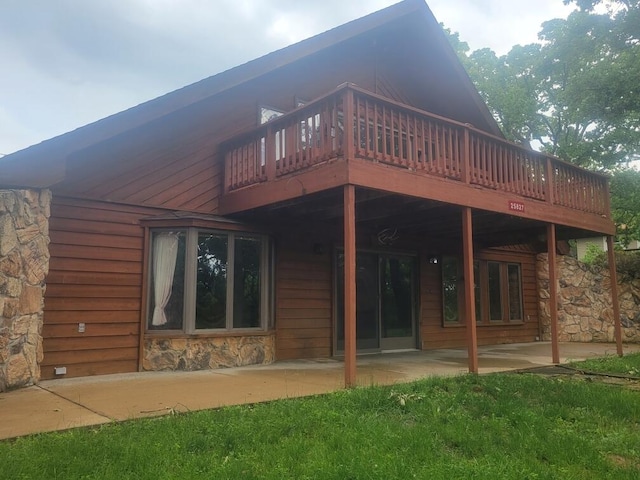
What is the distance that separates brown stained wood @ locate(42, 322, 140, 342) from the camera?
635cm

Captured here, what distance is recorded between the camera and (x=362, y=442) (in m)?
3.46

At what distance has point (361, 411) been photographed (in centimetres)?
441

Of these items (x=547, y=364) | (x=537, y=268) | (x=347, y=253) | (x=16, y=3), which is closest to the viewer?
(x=347, y=253)

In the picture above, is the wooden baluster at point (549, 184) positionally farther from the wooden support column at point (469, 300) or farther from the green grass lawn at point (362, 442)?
the green grass lawn at point (362, 442)

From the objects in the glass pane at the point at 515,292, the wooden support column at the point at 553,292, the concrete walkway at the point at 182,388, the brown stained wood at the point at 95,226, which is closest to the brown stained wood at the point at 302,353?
the concrete walkway at the point at 182,388

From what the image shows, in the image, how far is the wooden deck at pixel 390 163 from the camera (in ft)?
19.6

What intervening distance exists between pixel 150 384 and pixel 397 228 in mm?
5559

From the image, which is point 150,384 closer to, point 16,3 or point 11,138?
point 16,3

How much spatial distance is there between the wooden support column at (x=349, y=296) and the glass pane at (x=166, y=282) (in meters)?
2.73

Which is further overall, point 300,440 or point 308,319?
point 308,319

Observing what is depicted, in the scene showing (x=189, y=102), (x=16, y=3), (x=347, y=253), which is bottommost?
(x=347, y=253)

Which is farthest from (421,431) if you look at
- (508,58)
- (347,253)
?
(508,58)

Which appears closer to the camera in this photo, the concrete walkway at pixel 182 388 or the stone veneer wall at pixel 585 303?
the concrete walkway at pixel 182 388

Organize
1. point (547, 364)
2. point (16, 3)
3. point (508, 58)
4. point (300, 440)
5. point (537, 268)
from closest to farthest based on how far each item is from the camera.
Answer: point (300, 440)
point (547, 364)
point (537, 268)
point (16, 3)
point (508, 58)
